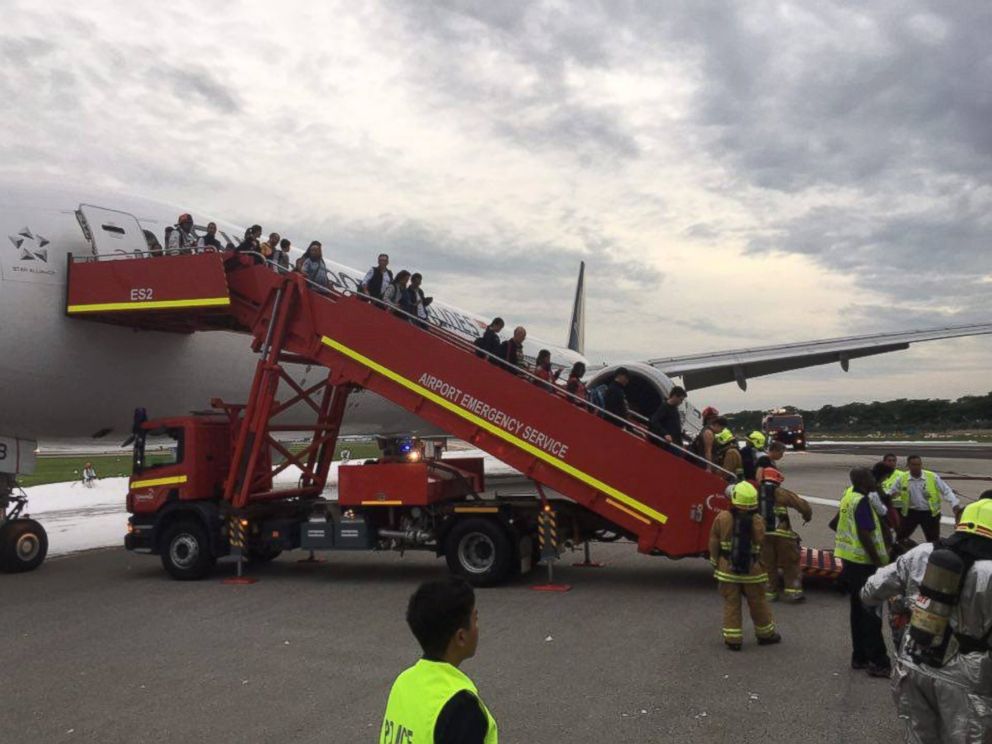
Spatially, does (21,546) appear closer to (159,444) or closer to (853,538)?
(159,444)

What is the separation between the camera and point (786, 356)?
86.0 feet

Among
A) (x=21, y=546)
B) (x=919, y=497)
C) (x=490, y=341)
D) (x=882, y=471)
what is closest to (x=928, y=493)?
(x=919, y=497)

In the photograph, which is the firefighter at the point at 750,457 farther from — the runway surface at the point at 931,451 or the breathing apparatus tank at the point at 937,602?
the runway surface at the point at 931,451

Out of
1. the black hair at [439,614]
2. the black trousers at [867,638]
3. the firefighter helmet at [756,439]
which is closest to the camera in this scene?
the black hair at [439,614]

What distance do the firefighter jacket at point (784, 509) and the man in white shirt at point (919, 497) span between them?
333cm

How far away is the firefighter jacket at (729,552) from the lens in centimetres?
710

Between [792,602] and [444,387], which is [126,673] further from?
[792,602]

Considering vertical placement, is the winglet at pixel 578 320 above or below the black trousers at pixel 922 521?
above

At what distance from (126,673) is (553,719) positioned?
145 inches

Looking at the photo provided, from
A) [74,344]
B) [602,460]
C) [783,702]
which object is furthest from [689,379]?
[783,702]

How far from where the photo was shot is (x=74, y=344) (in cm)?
1116

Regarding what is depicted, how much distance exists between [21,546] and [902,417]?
108206 mm

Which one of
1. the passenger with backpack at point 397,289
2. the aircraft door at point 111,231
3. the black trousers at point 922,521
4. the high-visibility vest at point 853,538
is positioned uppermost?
the aircraft door at point 111,231

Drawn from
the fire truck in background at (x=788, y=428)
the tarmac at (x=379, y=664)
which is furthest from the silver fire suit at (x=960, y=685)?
the fire truck in background at (x=788, y=428)
